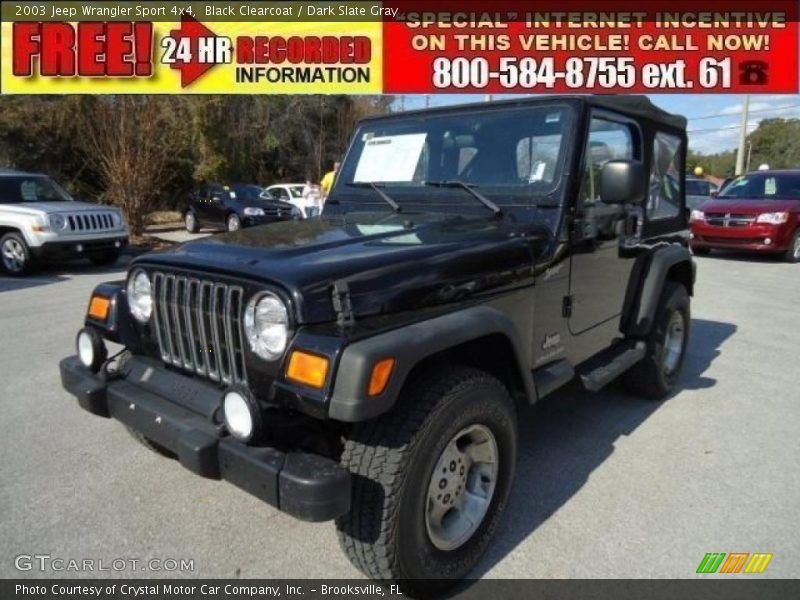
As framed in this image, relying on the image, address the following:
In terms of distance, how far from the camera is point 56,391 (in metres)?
4.40

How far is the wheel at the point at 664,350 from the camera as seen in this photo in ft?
13.6

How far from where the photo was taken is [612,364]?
3.55 meters

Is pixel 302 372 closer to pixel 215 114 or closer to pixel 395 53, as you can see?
pixel 395 53

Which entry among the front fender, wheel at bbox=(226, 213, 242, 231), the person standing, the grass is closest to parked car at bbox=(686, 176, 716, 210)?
the person standing

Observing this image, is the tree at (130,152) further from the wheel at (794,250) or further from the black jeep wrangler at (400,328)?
the wheel at (794,250)

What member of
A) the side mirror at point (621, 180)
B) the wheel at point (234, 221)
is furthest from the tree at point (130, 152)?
the side mirror at point (621, 180)

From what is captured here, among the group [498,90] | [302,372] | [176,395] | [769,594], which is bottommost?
[769,594]

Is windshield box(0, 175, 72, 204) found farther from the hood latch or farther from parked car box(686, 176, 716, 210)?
parked car box(686, 176, 716, 210)

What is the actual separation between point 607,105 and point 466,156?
2.83 ft

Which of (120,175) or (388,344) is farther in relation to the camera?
(120,175)

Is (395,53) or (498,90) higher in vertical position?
(395,53)

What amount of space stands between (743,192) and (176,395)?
13.1 metres

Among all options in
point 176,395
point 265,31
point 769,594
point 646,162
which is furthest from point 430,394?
point 265,31

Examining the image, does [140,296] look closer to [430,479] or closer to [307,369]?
[307,369]
